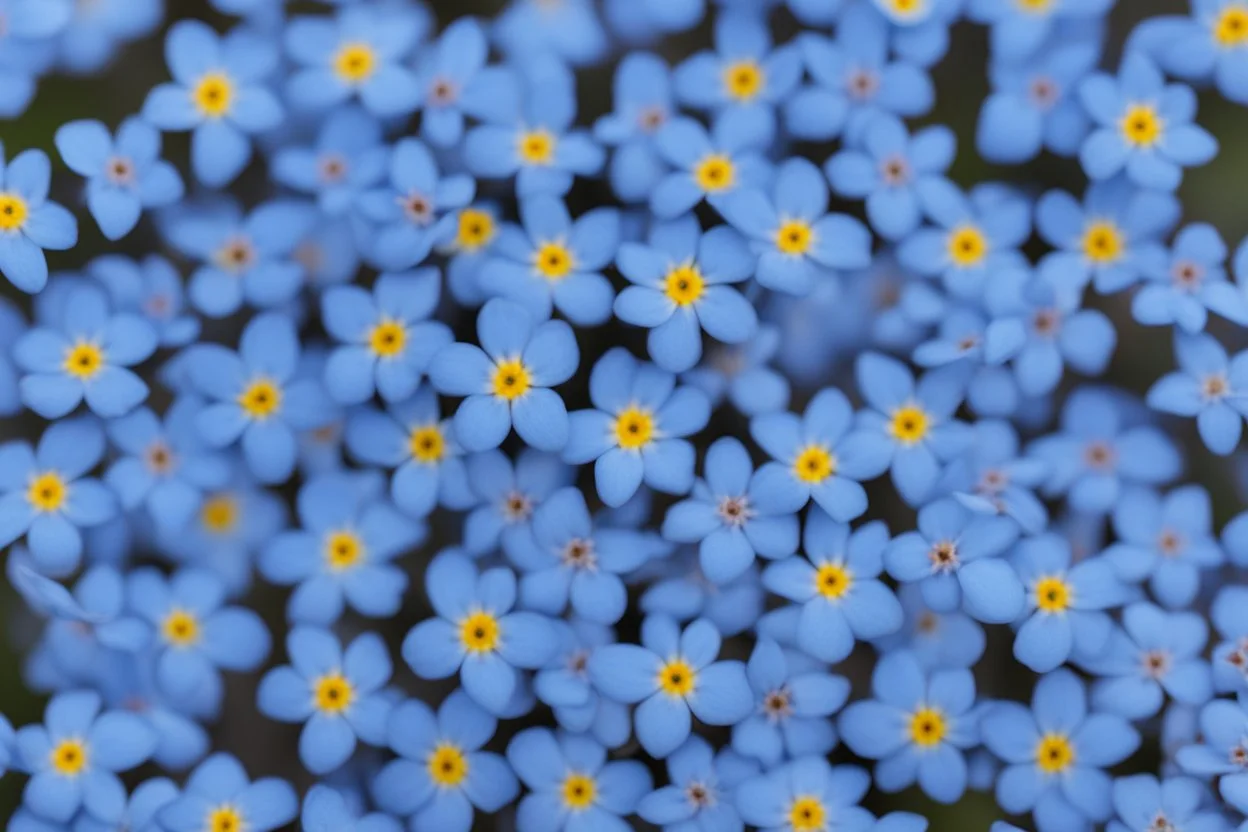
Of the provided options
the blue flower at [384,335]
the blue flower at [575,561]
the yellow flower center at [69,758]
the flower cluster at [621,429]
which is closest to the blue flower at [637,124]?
the flower cluster at [621,429]

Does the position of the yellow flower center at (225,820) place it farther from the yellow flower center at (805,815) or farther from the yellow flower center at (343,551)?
the yellow flower center at (805,815)

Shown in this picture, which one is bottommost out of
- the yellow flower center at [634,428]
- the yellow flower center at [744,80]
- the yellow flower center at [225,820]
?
the yellow flower center at [225,820]

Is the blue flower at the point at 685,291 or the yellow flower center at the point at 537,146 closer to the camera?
the blue flower at the point at 685,291

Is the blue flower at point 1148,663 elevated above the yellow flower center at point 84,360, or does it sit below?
below

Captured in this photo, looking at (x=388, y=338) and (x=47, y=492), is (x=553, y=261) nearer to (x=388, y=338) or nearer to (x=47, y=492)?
(x=388, y=338)

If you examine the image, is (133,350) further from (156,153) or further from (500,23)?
(500,23)

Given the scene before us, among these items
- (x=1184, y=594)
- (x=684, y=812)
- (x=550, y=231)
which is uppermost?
(x=550, y=231)

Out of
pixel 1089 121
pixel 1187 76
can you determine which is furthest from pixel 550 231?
pixel 1187 76
